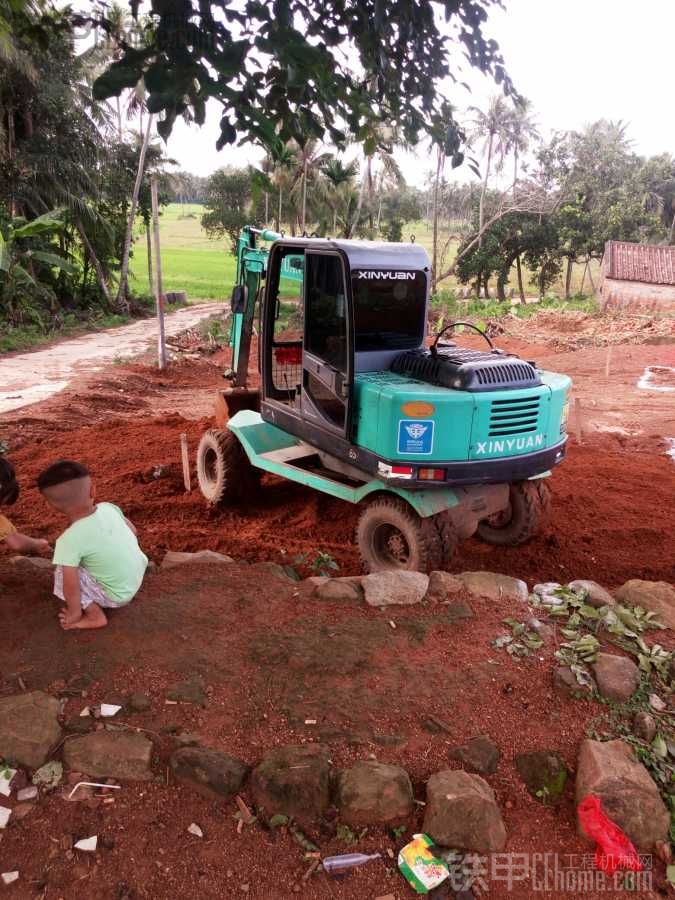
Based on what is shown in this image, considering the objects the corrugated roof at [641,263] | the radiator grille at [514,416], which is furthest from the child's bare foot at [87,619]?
the corrugated roof at [641,263]

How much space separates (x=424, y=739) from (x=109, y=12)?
3618 mm

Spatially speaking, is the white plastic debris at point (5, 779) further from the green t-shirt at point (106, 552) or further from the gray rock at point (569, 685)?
the gray rock at point (569, 685)

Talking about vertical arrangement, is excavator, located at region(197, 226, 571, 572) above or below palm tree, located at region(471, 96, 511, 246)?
below

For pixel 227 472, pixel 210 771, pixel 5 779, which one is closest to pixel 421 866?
pixel 210 771

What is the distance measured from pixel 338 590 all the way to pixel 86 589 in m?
1.43

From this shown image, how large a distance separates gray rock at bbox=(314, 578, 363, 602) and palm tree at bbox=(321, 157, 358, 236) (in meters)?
28.2

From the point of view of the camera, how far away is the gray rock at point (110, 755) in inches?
98.4

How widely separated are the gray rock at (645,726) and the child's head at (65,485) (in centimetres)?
277

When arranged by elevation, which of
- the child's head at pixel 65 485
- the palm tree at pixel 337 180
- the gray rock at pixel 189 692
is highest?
the palm tree at pixel 337 180

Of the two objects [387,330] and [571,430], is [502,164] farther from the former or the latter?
[387,330]

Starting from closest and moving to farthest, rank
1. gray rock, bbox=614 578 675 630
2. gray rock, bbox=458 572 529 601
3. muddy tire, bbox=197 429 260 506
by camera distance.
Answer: gray rock, bbox=614 578 675 630, gray rock, bbox=458 572 529 601, muddy tire, bbox=197 429 260 506

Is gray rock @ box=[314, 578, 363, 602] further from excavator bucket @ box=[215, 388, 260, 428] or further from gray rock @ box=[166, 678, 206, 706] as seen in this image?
excavator bucket @ box=[215, 388, 260, 428]

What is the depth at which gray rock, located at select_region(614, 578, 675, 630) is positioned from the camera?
3795mm

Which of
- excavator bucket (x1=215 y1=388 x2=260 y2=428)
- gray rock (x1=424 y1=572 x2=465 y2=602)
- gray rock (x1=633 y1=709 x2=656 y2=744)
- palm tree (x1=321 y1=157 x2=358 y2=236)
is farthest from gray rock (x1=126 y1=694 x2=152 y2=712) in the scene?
palm tree (x1=321 y1=157 x2=358 y2=236)
